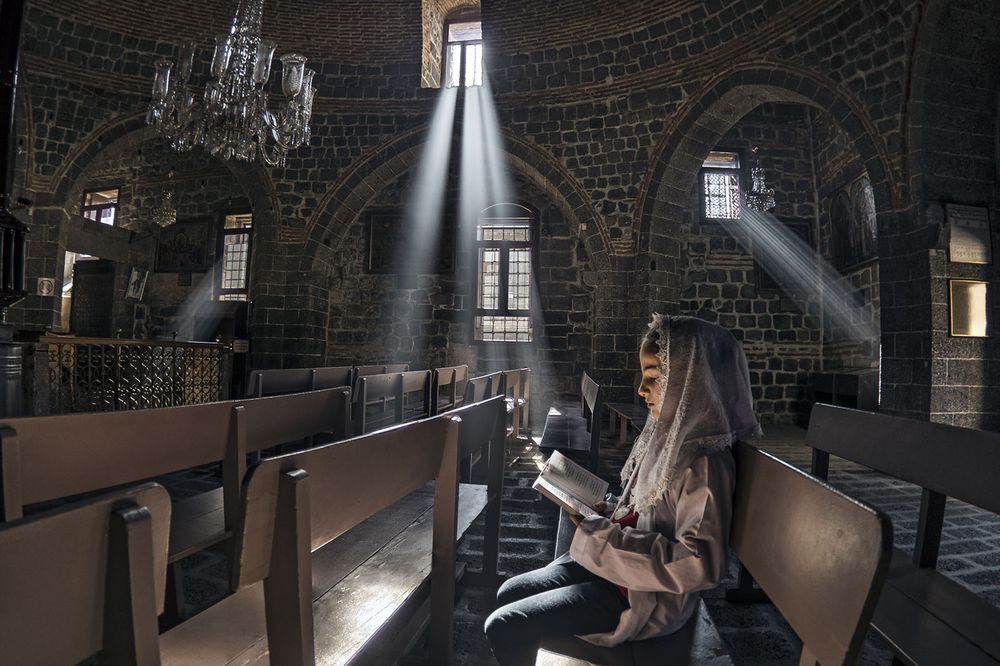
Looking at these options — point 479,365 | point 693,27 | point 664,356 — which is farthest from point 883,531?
point 479,365

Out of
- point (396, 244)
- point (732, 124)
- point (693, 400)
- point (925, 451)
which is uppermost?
point (732, 124)

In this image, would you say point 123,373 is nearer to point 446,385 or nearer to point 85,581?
point 446,385

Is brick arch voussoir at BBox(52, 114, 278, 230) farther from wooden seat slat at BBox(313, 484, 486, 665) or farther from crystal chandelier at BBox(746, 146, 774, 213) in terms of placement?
A: wooden seat slat at BBox(313, 484, 486, 665)

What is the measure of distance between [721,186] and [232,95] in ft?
26.8

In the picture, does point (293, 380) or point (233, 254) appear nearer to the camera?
point (293, 380)

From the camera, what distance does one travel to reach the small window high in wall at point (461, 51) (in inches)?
380

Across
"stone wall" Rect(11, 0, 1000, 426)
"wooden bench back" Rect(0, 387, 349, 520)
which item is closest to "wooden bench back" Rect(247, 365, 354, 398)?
"wooden bench back" Rect(0, 387, 349, 520)

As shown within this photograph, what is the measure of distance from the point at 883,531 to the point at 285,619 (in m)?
1.00

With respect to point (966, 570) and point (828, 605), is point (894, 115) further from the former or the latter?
point (828, 605)

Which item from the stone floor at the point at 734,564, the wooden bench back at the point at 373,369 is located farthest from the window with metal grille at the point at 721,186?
the wooden bench back at the point at 373,369

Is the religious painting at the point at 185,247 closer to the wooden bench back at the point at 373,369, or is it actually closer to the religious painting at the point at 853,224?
the wooden bench back at the point at 373,369

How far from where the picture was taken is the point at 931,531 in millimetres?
1984

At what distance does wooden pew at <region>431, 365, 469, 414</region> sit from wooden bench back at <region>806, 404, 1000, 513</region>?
3061 mm

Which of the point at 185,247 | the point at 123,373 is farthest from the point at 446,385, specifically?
the point at 185,247
